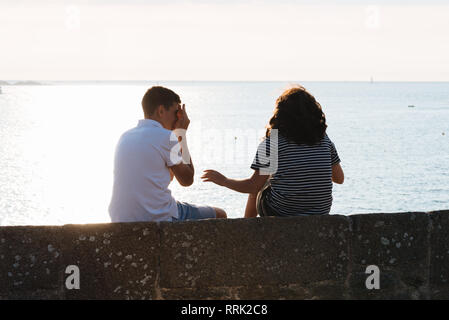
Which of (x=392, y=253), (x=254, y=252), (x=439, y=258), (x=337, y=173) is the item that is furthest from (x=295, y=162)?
(x=439, y=258)

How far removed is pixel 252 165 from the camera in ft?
14.3

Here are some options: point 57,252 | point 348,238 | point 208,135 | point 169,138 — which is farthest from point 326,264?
point 208,135

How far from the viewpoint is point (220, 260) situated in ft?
12.7

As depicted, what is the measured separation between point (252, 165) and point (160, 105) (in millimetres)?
800

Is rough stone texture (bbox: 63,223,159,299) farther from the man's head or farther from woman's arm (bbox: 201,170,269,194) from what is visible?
the man's head

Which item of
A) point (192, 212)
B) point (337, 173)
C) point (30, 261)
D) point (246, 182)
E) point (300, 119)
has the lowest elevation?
point (30, 261)

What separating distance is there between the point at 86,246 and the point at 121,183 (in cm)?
58

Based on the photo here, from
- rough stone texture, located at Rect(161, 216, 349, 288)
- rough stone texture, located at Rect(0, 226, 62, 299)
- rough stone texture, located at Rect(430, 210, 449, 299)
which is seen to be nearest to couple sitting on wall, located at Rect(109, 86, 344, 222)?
rough stone texture, located at Rect(161, 216, 349, 288)

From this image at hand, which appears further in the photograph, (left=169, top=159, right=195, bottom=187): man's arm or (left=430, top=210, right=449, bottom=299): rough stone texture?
(left=169, top=159, right=195, bottom=187): man's arm

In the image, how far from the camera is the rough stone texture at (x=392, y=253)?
4.04 m

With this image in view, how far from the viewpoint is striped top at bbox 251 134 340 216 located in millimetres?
4324

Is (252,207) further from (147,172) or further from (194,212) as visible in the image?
(147,172)

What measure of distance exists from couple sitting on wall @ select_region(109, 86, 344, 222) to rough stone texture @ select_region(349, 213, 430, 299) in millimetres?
443

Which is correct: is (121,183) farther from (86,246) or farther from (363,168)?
(363,168)
